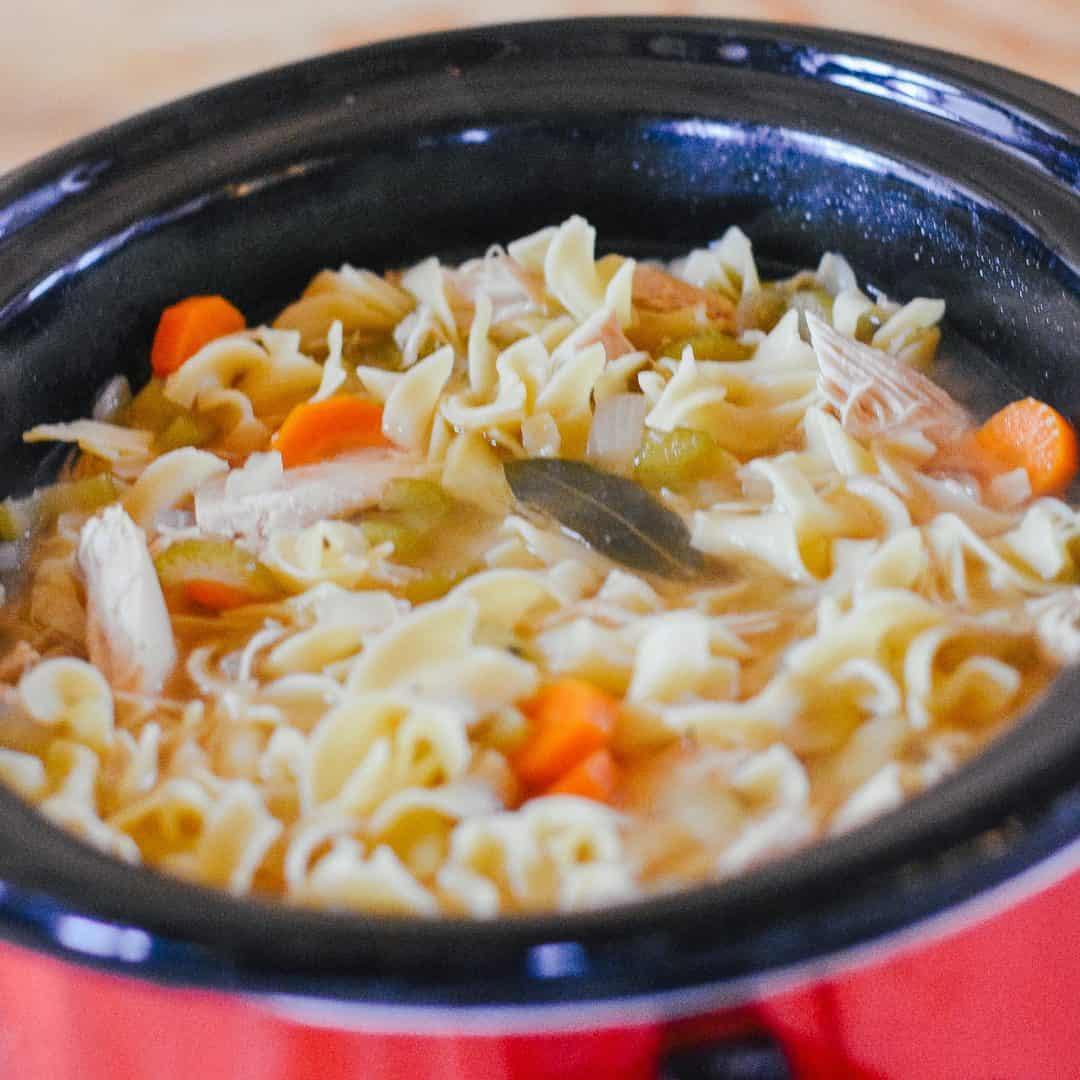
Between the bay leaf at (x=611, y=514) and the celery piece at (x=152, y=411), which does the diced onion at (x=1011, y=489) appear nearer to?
the bay leaf at (x=611, y=514)

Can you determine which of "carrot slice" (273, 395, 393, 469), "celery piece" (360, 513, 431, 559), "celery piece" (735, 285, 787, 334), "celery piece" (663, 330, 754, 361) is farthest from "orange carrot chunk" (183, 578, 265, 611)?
"celery piece" (735, 285, 787, 334)

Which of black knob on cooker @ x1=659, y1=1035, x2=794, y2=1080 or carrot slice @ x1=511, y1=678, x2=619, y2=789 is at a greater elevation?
carrot slice @ x1=511, y1=678, x2=619, y2=789

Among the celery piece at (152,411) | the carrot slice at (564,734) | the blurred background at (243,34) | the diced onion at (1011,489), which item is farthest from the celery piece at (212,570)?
the blurred background at (243,34)

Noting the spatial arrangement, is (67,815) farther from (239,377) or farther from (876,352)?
(876,352)

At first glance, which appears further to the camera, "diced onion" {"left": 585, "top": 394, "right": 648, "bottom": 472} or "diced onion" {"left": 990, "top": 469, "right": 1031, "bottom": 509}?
"diced onion" {"left": 585, "top": 394, "right": 648, "bottom": 472}

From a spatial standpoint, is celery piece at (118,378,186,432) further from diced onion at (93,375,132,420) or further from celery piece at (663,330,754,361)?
celery piece at (663,330,754,361)

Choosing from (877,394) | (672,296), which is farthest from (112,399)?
(877,394)

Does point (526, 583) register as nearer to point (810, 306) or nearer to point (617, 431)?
point (617, 431)
